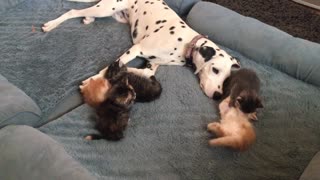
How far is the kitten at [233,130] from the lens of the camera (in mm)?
1789

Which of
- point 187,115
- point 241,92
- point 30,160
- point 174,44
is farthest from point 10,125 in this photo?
point 241,92

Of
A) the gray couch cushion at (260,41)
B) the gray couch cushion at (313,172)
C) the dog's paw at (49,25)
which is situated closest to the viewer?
the gray couch cushion at (313,172)

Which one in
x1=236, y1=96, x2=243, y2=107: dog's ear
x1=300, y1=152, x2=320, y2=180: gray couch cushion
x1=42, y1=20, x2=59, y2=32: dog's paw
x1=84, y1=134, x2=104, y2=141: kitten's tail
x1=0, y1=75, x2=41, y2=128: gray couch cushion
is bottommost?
x1=84, y1=134, x2=104, y2=141: kitten's tail

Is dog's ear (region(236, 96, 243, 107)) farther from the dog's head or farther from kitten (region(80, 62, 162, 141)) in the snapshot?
kitten (region(80, 62, 162, 141))

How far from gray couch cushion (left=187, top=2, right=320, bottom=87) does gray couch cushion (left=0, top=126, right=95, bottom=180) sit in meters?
1.48

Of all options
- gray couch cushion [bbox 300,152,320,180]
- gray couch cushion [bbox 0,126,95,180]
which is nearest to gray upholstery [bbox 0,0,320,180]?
gray couch cushion [bbox 0,126,95,180]

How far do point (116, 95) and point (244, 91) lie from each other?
2.43 feet

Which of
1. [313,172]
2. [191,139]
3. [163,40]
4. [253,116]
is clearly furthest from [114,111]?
[313,172]

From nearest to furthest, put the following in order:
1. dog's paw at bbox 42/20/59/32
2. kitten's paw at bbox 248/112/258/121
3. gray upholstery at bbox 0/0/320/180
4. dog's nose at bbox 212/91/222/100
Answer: gray upholstery at bbox 0/0/320/180, kitten's paw at bbox 248/112/258/121, dog's nose at bbox 212/91/222/100, dog's paw at bbox 42/20/59/32

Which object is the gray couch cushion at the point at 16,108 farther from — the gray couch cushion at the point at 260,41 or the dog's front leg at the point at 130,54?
the gray couch cushion at the point at 260,41

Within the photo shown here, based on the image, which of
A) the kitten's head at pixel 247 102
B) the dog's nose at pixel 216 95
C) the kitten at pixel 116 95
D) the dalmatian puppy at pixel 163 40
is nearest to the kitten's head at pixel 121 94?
the kitten at pixel 116 95

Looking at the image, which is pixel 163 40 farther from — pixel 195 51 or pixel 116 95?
pixel 116 95

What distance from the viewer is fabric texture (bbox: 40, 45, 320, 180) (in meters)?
1.76

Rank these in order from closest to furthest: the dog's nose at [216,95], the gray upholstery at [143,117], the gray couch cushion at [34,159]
Answer: the gray couch cushion at [34,159] → the gray upholstery at [143,117] → the dog's nose at [216,95]
